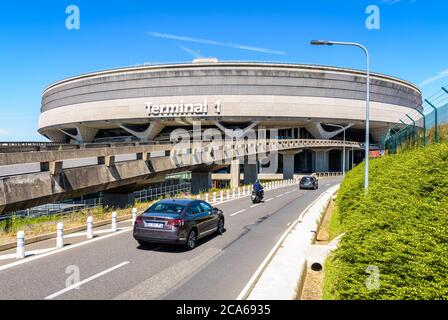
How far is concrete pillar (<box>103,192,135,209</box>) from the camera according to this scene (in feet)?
96.7

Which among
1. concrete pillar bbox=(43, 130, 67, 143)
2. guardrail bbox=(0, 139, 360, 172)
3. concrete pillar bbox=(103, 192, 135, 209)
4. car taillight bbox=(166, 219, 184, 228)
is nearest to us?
car taillight bbox=(166, 219, 184, 228)

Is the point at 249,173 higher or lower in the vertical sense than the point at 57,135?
lower

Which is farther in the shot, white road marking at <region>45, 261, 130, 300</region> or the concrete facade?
the concrete facade

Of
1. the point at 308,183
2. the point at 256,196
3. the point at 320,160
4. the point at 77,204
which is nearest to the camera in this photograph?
the point at 256,196

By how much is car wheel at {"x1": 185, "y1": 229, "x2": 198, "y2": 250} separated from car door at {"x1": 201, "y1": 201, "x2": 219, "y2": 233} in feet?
3.47

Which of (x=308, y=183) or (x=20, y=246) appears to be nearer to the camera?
(x=20, y=246)

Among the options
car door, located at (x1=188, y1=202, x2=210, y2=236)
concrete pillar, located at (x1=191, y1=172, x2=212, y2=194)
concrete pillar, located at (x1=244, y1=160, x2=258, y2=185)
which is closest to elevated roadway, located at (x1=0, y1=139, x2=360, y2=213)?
concrete pillar, located at (x1=191, y1=172, x2=212, y2=194)

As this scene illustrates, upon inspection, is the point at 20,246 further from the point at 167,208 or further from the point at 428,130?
the point at 428,130

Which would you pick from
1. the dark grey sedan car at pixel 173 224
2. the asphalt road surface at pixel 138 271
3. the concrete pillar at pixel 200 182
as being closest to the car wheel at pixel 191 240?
the dark grey sedan car at pixel 173 224

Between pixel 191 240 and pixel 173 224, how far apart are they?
1169mm

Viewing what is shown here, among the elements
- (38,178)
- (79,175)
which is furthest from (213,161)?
(38,178)

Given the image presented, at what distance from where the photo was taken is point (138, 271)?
8.88m

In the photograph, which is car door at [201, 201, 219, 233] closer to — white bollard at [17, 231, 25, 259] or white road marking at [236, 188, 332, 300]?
white road marking at [236, 188, 332, 300]

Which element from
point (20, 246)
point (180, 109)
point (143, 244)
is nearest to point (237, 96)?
point (180, 109)
